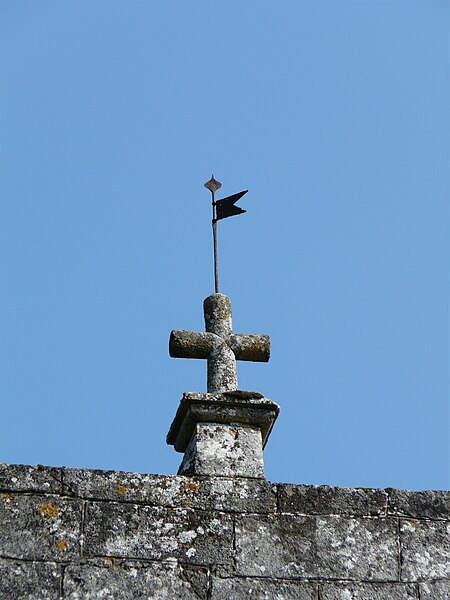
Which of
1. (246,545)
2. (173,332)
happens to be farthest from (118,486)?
(173,332)

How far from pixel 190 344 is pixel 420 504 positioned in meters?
1.35

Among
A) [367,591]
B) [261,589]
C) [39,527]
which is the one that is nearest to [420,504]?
[367,591]

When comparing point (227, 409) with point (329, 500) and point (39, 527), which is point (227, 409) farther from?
point (39, 527)

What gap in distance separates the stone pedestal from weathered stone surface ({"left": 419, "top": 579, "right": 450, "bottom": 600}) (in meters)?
0.86

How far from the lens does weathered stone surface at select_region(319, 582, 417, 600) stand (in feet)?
15.6

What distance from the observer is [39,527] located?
185 inches

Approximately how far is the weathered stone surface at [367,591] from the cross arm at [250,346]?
1284 millimetres

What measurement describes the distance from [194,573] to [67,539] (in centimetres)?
55

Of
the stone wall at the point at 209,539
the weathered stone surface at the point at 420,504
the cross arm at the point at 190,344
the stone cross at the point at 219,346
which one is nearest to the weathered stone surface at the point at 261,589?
the stone wall at the point at 209,539

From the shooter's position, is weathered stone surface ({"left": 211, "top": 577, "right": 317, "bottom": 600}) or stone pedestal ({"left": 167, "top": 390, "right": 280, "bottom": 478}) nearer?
weathered stone surface ({"left": 211, "top": 577, "right": 317, "bottom": 600})

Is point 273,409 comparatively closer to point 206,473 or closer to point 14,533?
point 206,473

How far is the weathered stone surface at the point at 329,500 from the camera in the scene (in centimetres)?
496

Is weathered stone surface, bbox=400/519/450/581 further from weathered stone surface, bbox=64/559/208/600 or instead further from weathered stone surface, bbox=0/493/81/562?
weathered stone surface, bbox=0/493/81/562

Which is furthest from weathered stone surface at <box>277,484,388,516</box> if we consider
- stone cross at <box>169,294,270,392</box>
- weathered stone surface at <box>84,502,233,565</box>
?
stone cross at <box>169,294,270,392</box>
